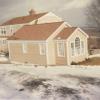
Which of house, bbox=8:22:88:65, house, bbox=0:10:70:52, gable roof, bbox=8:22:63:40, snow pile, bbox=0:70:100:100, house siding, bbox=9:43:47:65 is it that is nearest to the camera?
snow pile, bbox=0:70:100:100

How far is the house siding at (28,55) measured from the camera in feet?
108

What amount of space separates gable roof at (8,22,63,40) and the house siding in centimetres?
105

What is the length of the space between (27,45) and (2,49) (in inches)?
811

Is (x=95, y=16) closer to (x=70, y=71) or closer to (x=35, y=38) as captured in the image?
(x=35, y=38)

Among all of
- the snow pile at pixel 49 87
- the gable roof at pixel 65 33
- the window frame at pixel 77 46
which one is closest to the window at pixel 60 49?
the gable roof at pixel 65 33

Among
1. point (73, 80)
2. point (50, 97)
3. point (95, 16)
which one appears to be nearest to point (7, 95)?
point (50, 97)

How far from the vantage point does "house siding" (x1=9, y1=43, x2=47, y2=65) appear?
32.9 metres

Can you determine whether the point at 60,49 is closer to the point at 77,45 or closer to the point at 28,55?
the point at 77,45

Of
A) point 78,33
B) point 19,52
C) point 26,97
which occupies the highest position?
point 78,33

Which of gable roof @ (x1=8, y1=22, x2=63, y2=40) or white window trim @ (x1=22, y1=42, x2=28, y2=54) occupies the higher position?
gable roof @ (x1=8, y1=22, x2=63, y2=40)

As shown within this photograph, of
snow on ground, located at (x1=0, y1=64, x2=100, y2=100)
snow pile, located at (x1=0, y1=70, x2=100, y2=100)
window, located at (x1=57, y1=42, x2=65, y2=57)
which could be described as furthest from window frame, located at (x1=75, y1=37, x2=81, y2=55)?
snow pile, located at (x1=0, y1=70, x2=100, y2=100)

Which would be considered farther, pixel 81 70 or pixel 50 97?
pixel 81 70

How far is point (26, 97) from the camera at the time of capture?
16875 mm

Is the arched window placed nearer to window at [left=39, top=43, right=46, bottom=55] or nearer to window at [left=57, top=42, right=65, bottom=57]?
window at [left=57, top=42, right=65, bottom=57]
